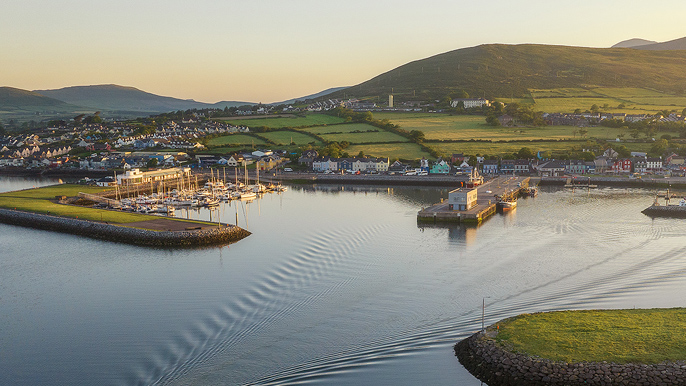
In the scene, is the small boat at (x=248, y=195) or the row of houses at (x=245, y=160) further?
the row of houses at (x=245, y=160)

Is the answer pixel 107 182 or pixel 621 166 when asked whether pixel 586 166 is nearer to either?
pixel 621 166

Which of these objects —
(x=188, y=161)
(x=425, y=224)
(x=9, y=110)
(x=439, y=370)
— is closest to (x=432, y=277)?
(x=439, y=370)

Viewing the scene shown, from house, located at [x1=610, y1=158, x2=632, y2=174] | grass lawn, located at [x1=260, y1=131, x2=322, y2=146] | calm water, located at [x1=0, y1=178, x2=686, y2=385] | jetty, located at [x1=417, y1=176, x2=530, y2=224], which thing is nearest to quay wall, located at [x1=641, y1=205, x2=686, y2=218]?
calm water, located at [x1=0, y1=178, x2=686, y2=385]

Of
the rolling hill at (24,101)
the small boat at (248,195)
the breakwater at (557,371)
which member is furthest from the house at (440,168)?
the rolling hill at (24,101)

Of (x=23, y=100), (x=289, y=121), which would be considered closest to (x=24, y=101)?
(x=23, y=100)

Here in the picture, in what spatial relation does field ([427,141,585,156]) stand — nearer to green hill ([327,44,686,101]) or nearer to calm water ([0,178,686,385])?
calm water ([0,178,686,385])

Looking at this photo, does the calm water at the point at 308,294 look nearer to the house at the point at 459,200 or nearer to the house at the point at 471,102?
the house at the point at 459,200

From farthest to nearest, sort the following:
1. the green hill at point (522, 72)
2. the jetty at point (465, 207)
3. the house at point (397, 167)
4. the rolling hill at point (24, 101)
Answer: the rolling hill at point (24, 101) < the green hill at point (522, 72) < the house at point (397, 167) < the jetty at point (465, 207)
